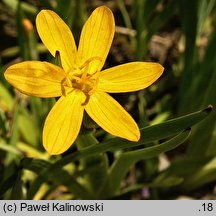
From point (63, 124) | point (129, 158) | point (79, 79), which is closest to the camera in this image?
point (63, 124)

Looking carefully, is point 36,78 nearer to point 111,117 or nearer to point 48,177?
point 111,117

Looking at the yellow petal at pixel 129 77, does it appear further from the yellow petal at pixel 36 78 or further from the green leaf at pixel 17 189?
the green leaf at pixel 17 189

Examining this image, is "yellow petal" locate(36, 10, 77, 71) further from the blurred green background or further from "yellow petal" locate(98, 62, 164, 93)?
the blurred green background

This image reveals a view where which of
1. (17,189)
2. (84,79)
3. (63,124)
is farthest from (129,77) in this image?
(17,189)

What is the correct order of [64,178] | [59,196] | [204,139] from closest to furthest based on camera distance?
[64,178] < [204,139] < [59,196]

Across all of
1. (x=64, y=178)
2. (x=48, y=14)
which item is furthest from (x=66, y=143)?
(x=64, y=178)

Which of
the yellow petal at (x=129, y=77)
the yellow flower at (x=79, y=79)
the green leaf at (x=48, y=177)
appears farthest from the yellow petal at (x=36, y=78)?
the green leaf at (x=48, y=177)
